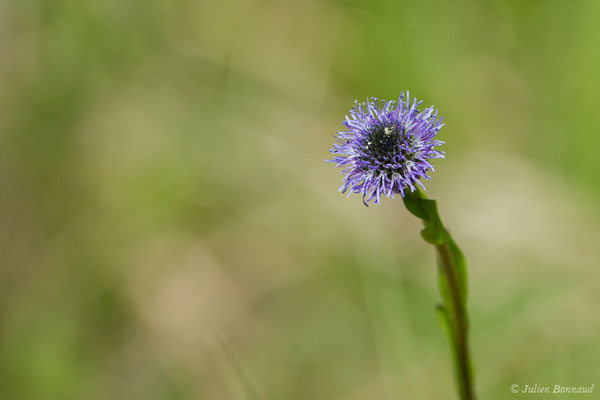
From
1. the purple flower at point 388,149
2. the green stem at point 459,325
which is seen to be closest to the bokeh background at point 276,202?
the green stem at point 459,325

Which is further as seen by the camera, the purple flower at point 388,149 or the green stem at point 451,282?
the purple flower at point 388,149

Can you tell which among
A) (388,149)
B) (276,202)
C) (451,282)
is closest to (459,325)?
(451,282)

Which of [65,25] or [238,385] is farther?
[65,25]

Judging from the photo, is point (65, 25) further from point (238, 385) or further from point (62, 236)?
point (238, 385)

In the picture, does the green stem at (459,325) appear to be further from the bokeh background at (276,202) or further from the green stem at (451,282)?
the bokeh background at (276,202)

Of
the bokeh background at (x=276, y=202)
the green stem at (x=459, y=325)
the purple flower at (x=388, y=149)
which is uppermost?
the bokeh background at (x=276, y=202)

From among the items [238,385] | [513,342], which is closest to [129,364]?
[238,385]

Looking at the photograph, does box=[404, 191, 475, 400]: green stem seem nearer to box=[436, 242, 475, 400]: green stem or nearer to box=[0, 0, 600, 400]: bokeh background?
box=[436, 242, 475, 400]: green stem
